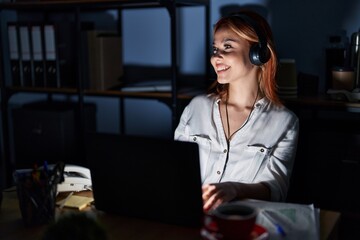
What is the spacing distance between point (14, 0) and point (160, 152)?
2100mm

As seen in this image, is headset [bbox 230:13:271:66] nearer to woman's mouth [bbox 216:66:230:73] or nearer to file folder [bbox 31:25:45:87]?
woman's mouth [bbox 216:66:230:73]

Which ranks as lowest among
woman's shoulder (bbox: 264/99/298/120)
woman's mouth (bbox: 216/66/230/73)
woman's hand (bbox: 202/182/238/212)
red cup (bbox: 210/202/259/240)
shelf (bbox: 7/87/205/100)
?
woman's hand (bbox: 202/182/238/212)

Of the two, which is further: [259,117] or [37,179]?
[259,117]

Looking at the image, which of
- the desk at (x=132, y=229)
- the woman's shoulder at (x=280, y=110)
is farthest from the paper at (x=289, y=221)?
the woman's shoulder at (x=280, y=110)

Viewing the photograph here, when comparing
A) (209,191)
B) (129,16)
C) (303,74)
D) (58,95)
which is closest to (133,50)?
(129,16)

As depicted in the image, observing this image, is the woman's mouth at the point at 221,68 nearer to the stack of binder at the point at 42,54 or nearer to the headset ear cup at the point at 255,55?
the headset ear cup at the point at 255,55

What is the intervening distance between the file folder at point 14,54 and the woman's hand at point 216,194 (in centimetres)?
190

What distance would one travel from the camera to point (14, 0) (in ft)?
9.17

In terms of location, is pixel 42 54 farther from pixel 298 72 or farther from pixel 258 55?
pixel 258 55

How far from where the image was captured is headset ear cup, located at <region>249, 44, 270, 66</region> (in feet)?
5.36

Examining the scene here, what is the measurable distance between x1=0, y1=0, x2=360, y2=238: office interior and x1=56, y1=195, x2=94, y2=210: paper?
1.08 metres

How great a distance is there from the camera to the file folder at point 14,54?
278 centimetres

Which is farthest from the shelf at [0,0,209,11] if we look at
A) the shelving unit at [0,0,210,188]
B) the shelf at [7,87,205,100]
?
the shelf at [7,87,205,100]

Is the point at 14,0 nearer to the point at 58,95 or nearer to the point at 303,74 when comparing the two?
the point at 58,95
